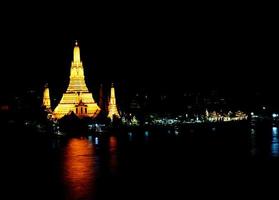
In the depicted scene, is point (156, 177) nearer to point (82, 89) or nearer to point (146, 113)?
point (82, 89)

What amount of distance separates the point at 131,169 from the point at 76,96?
2381 cm

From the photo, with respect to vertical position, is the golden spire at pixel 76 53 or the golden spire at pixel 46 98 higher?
the golden spire at pixel 76 53

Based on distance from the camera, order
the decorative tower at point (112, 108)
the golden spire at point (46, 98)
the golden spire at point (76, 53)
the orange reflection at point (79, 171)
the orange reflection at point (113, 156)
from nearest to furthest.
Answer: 1. the orange reflection at point (79, 171)
2. the orange reflection at point (113, 156)
3. the golden spire at point (46, 98)
4. the golden spire at point (76, 53)
5. the decorative tower at point (112, 108)

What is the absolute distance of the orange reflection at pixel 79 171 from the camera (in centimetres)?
1883

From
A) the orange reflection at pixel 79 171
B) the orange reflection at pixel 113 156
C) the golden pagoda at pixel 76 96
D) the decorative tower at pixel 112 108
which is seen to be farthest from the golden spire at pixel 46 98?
the orange reflection at pixel 79 171

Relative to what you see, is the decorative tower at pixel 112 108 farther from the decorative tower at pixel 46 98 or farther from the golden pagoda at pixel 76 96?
the decorative tower at pixel 46 98

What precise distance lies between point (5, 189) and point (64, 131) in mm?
24258

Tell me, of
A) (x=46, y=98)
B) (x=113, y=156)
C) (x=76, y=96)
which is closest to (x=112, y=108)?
(x=76, y=96)

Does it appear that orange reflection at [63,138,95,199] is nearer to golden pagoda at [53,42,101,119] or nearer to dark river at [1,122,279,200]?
dark river at [1,122,279,200]

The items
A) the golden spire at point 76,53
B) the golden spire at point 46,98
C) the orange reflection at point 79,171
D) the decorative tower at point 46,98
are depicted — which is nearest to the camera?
the orange reflection at point 79,171

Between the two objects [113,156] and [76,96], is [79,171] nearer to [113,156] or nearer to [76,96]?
[113,156]

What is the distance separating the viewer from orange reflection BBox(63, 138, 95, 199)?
61.8 ft

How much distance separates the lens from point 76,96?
47062mm

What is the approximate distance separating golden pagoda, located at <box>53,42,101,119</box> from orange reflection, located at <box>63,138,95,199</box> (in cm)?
1295
